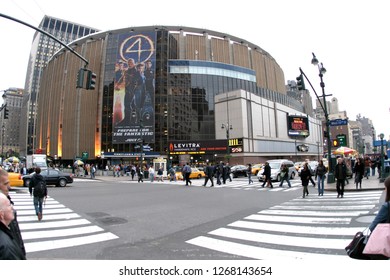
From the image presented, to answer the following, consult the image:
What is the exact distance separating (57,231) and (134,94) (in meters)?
54.4

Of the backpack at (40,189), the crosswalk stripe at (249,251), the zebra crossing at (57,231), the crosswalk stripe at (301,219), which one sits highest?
the backpack at (40,189)

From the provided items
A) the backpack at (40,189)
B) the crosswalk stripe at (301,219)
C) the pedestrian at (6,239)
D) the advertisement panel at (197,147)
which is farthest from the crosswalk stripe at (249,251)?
the advertisement panel at (197,147)

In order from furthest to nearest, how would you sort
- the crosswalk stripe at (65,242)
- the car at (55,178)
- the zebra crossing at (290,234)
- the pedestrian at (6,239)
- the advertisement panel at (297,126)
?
the advertisement panel at (297,126) → the car at (55,178) → the crosswalk stripe at (65,242) → the zebra crossing at (290,234) → the pedestrian at (6,239)

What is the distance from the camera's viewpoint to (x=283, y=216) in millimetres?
8750

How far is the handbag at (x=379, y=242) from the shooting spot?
2.99 m

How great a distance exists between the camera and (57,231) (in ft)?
23.4

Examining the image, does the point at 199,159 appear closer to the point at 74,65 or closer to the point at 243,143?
the point at 243,143

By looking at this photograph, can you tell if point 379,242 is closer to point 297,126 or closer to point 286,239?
point 286,239

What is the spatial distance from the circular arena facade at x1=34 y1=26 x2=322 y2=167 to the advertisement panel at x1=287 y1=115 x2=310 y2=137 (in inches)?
33.4

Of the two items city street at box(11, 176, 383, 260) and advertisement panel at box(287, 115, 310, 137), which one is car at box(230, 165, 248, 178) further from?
advertisement panel at box(287, 115, 310, 137)

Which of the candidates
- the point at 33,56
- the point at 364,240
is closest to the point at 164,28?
the point at 364,240

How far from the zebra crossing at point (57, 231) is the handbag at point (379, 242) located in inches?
209

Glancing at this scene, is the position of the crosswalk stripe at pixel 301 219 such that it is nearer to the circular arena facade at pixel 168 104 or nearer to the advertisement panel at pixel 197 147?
the circular arena facade at pixel 168 104

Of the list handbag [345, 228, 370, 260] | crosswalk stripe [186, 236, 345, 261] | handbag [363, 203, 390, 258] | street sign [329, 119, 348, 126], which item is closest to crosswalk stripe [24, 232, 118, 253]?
crosswalk stripe [186, 236, 345, 261]
